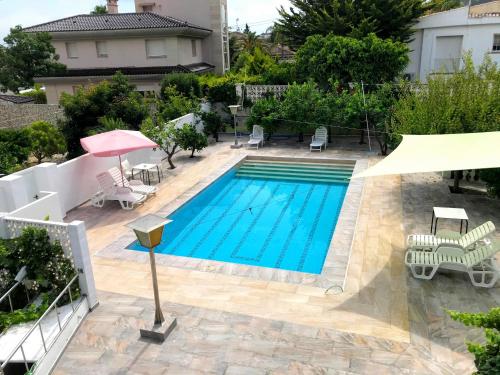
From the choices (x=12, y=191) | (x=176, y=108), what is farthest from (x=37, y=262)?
(x=176, y=108)

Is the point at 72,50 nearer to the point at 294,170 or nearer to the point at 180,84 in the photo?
the point at 180,84

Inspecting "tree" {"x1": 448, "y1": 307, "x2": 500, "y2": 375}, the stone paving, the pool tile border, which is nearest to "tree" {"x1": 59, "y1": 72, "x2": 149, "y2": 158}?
the pool tile border

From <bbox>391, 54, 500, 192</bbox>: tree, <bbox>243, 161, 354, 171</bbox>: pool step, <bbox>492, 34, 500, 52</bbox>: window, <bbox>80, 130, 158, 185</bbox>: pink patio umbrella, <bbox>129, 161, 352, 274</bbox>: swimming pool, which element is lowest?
<bbox>129, 161, 352, 274</bbox>: swimming pool

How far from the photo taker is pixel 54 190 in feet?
41.8

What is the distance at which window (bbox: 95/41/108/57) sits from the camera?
105ft

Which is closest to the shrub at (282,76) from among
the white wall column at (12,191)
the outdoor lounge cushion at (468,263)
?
the white wall column at (12,191)

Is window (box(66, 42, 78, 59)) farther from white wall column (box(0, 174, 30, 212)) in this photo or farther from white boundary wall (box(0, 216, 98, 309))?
white boundary wall (box(0, 216, 98, 309))

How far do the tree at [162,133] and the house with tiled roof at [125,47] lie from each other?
41.3ft

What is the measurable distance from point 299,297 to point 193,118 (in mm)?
14947

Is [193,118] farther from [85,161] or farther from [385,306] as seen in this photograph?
[385,306]

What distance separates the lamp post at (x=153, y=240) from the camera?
263 inches

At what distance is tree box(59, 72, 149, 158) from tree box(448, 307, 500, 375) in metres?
17.7

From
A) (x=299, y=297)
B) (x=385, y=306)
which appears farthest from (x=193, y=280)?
(x=385, y=306)

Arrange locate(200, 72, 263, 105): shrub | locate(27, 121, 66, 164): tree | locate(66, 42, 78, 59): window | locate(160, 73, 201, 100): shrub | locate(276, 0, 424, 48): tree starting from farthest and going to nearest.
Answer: locate(66, 42, 78, 59): window < locate(276, 0, 424, 48): tree < locate(160, 73, 201, 100): shrub < locate(200, 72, 263, 105): shrub < locate(27, 121, 66, 164): tree
